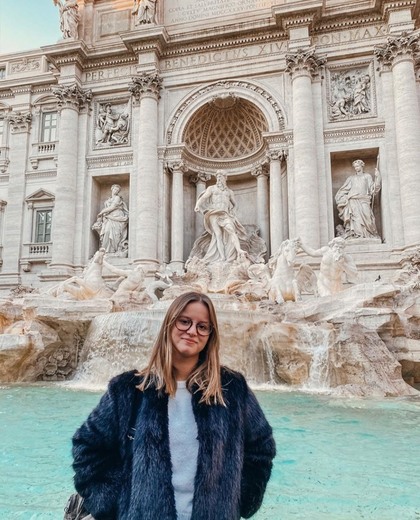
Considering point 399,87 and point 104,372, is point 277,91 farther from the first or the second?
point 104,372

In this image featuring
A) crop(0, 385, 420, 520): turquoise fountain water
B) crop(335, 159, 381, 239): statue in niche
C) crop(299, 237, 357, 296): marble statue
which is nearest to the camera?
crop(0, 385, 420, 520): turquoise fountain water

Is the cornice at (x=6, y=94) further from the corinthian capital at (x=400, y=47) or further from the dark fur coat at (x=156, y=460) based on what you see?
the dark fur coat at (x=156, y=460)

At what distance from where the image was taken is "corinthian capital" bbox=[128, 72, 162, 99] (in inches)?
753

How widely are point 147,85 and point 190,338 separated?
19008 millimetres

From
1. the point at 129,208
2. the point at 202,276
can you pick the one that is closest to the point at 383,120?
the point at 202,276

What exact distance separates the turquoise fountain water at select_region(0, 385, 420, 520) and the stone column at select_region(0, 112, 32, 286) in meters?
14.4

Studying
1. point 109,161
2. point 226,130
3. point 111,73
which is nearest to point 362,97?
point 226,130

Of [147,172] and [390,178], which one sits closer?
[390,178]

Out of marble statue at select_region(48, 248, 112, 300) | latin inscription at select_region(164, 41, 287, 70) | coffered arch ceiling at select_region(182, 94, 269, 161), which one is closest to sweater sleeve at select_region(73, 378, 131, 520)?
marble statue at select_region(48, 248, 112, 300)

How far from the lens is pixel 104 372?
9.75 m

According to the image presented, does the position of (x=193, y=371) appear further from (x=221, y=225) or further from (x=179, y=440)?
(x=221, y=225)

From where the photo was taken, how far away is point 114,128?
787 inches

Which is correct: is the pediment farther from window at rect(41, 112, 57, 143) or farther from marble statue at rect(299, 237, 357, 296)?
marble statue at rect(299, 237, 357, 296)

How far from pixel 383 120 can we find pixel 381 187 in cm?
247
